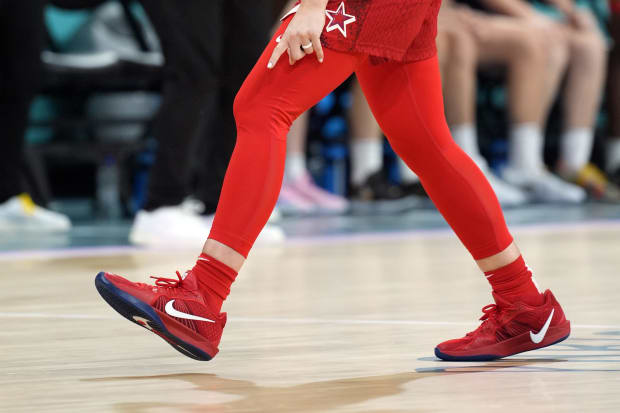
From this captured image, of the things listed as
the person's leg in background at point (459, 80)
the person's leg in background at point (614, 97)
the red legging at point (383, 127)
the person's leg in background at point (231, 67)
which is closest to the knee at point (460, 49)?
the person's leg in background at point (459, 80)

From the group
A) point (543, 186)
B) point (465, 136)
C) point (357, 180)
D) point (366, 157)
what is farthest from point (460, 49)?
point (543, 186)

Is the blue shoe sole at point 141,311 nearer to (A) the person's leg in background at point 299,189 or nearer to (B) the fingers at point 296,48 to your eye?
(B) the fingers at point 296,48

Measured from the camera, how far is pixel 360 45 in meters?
1.61

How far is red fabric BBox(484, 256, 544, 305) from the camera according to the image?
1.73 metres

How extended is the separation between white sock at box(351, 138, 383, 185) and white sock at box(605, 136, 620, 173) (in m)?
1.57

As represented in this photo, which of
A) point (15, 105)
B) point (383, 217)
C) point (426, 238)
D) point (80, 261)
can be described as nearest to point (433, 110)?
point (80, 261)

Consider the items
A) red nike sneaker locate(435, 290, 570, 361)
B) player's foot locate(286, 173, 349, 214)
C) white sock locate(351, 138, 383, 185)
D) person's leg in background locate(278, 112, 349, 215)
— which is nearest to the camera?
red nike sneaker locate(435, 290, 570, 361)

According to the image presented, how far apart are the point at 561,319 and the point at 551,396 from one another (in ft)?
1.24

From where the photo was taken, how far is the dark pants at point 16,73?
406cm

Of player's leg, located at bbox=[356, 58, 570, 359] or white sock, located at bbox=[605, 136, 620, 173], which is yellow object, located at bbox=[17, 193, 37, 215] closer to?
player's leg, located at bbox=[356, 58, 570, 359]

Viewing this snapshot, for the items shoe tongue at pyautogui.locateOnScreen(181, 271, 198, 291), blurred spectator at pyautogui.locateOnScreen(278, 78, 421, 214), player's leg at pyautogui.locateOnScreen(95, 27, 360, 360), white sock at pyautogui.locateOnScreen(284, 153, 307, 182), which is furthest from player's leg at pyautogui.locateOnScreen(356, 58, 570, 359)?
white sock at pyautogui.locateOnScreen(284, 153, 307, 182)

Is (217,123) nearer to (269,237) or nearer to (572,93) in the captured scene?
(269,237)

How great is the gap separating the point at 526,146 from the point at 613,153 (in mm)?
914

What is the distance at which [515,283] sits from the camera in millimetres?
1729
